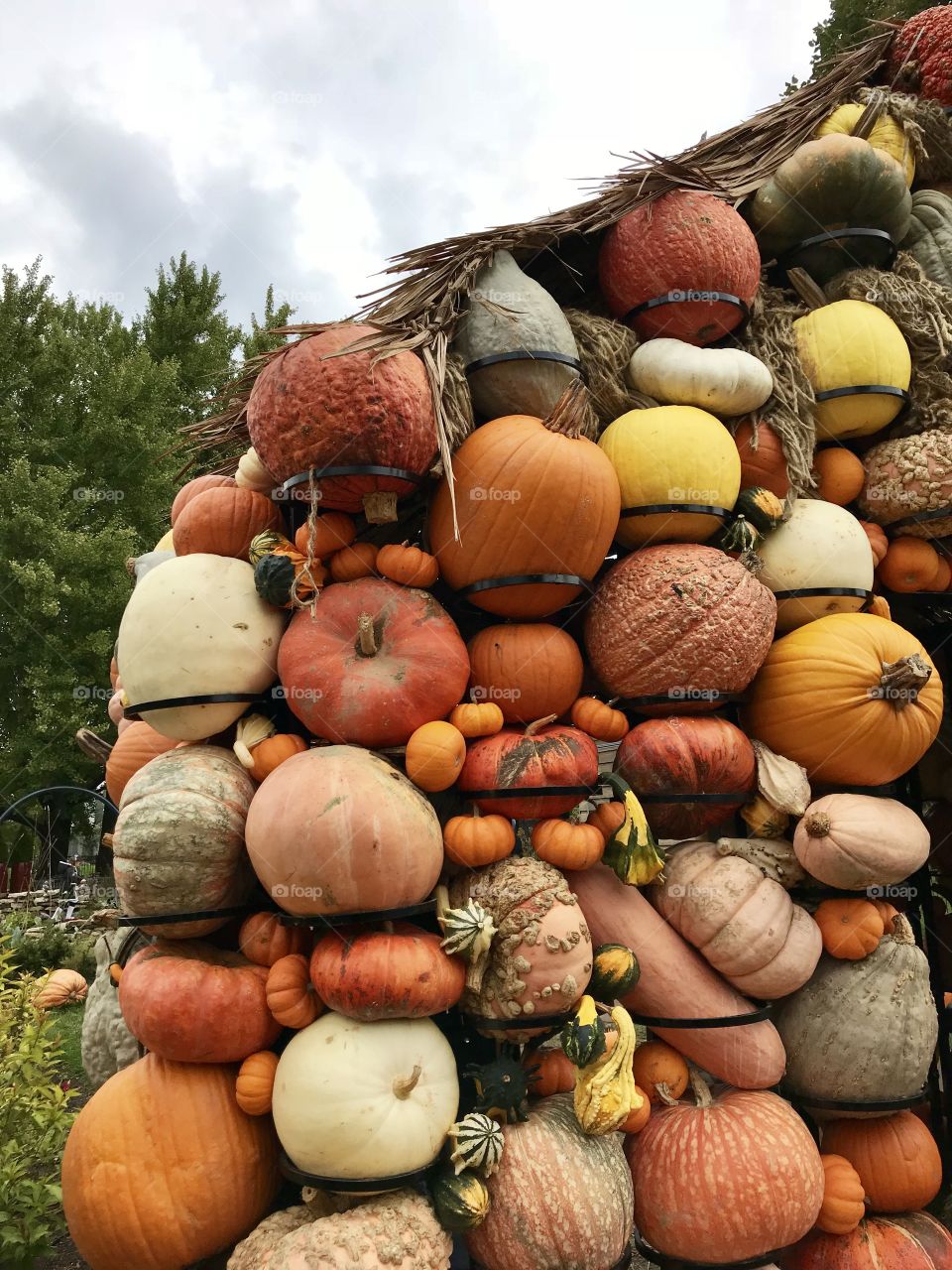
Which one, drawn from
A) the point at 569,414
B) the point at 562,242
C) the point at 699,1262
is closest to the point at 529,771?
the point at 569,414

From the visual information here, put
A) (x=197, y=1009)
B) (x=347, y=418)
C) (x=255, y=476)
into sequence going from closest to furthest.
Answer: (x=197, y=1009)
(x=347, y=418)
(x=255, y=476)

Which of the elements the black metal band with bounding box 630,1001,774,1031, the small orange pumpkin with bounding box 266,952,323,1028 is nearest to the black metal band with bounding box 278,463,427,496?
the small orange pumpkin with bounding box 266,952,323,1028

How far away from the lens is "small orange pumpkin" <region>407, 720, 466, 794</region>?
7.99ft

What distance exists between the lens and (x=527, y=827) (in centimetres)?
263

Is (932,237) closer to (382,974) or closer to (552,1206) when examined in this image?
(382,974)

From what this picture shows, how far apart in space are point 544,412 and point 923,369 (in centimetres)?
185

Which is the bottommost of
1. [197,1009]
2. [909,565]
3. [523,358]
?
[197,1009]

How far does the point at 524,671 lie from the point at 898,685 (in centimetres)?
130

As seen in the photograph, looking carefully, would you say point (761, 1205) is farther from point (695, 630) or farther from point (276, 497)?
point (276, 497)

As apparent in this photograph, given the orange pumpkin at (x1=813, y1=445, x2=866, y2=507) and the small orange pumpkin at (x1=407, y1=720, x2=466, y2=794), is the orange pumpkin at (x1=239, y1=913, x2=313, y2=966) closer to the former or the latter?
the small orange pumpkin at (x1=407, y1=720, x2=466, y2=794)

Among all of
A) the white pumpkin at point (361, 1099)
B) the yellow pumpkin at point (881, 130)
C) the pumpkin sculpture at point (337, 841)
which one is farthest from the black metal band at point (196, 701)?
the yellow pumpkin at point (881, 130)

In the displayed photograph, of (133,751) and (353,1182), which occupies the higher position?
(133,751)

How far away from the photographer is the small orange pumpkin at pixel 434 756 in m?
2.44

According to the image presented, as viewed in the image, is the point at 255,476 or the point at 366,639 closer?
the point at 366,639
